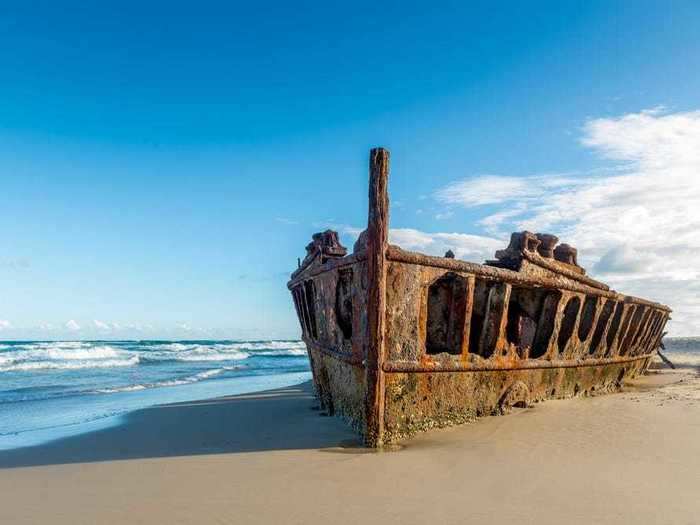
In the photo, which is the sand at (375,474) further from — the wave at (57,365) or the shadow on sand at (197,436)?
the wave at (57,365)

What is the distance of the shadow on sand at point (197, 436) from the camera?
5.43 metres

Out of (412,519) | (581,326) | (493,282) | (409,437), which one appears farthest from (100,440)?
(581,326)

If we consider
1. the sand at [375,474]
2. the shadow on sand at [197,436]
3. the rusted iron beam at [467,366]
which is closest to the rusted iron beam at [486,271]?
the rusted iron beam at [467,366]

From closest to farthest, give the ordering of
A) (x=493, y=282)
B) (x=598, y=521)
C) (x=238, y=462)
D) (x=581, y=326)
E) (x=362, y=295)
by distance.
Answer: (x=598, y=521) < (x=238, y=462) < (x=362, y=295) < (x=493, y=282) < (x=581, y=326)

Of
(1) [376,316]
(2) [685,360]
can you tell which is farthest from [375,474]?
(2) [685,360]

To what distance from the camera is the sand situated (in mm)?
3432

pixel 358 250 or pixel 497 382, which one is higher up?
pixel 358 250

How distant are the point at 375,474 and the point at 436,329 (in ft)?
7.63

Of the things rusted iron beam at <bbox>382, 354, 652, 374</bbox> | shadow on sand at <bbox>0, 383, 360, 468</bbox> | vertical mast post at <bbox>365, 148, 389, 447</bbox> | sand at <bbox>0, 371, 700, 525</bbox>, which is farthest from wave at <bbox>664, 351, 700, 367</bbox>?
vertical mast post at <bbox>365, 148, 389, 447</bbox>

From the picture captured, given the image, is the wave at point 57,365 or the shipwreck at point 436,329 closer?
the shipwreck at point 436,329

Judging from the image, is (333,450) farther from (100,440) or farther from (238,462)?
(100,440)

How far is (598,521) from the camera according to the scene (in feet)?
10.6

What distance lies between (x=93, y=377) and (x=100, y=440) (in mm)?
14086

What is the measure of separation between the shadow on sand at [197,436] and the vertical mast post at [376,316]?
37cm
